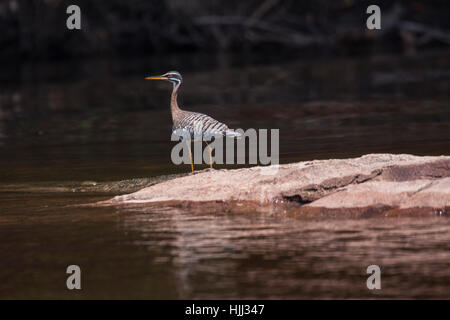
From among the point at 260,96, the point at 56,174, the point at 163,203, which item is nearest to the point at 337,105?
the point at 260,96

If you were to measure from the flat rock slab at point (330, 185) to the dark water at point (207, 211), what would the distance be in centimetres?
20

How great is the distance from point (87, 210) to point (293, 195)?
2.11 m

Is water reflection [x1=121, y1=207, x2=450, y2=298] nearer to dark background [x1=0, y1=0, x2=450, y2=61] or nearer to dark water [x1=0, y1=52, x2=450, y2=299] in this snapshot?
dark water [x1=0, y1=52, x2=450, y2=299]

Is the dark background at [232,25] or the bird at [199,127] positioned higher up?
the dark background at [232,25]

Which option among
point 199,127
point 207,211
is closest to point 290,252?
point 207,211

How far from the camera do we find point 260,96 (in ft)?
73.0

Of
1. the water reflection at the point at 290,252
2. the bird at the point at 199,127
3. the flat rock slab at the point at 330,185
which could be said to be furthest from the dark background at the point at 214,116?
the bird at the point at 199,127

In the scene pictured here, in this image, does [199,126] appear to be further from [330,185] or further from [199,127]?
[330,185]

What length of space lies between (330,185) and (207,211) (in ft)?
3.99

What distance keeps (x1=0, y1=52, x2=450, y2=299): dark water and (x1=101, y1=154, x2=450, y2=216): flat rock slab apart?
0.66 ft

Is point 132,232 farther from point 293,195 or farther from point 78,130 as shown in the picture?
point 78,130

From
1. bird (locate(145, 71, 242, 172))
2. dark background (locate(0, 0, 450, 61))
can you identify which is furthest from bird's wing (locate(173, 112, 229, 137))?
dark background (locate(0, 0, 450, 61))

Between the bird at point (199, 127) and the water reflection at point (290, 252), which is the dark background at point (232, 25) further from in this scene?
the water reflection at point (290, 252)

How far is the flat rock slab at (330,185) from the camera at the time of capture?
323 inches
